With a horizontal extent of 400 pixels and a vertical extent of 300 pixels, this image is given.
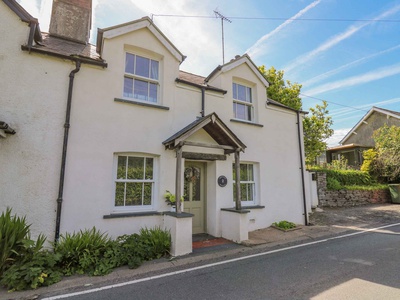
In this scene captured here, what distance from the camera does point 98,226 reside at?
19.6 feet

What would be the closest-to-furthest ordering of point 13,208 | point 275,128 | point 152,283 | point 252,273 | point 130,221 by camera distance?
point 152,283, point 252,273, point 13,208, point 130,221, point 275,128

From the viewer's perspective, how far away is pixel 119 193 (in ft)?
21.4

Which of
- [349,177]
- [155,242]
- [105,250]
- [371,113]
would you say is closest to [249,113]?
[155,242]

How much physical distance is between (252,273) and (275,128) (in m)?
6.57

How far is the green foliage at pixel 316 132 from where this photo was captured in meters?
16.8

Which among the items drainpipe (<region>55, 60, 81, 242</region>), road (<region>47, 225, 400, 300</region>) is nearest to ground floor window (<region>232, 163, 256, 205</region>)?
road (<region>47, 225, 400, 300</region>)

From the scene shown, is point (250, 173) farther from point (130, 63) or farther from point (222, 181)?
point (130, 63)

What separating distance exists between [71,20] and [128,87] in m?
4.28

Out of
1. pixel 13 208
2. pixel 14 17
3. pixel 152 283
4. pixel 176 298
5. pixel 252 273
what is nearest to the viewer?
pixel 176 298

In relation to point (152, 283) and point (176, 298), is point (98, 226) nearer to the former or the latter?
point (152, 283)

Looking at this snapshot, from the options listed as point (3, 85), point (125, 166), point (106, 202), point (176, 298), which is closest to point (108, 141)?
point (125, 166)

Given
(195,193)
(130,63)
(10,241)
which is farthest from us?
(195,193)

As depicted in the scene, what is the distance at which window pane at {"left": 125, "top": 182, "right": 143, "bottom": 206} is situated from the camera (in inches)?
261

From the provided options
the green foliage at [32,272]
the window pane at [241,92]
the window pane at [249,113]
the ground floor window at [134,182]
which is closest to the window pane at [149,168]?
the ground floor window at [134,182]
